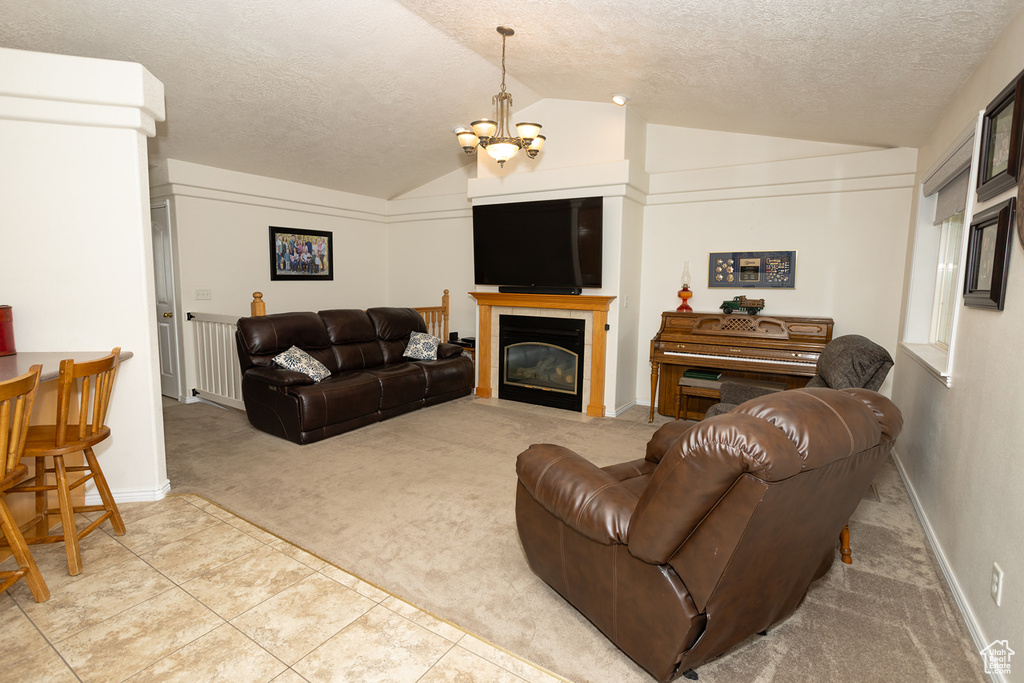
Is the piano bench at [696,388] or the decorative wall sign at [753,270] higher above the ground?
the decorative wall sign at [753,270]

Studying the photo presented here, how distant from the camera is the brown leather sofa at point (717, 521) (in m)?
1.30

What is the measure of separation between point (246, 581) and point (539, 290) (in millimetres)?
3793

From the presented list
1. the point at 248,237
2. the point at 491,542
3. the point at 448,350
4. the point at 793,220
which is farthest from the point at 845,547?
the point at 248,237

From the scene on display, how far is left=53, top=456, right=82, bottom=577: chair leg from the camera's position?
2.23 meters

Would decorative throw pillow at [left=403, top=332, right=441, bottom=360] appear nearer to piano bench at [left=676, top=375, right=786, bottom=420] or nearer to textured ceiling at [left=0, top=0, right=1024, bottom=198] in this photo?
textured ceiling at [left=0, top=0, right=1024, bottom=198]

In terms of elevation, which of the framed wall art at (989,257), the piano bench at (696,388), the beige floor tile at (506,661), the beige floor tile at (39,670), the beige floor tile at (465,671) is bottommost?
the beige floor tile at (39,670)

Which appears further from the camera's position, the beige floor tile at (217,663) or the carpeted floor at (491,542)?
the carpeted floor at (491,542)

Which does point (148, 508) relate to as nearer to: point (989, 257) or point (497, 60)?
point (497, 60)

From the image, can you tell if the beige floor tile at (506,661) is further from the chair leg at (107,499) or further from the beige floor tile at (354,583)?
the chair leg at (107,499)

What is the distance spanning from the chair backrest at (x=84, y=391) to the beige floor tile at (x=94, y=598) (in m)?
0.62

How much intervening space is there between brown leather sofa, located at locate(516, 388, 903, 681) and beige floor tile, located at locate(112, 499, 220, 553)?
1.95m

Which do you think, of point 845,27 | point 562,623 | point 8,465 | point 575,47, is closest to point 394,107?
point 575,47

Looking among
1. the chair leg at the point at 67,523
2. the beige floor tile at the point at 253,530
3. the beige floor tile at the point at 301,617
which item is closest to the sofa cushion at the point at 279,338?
the beige floor tile at the point at 253,530

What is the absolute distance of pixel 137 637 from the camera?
1.86 metres
